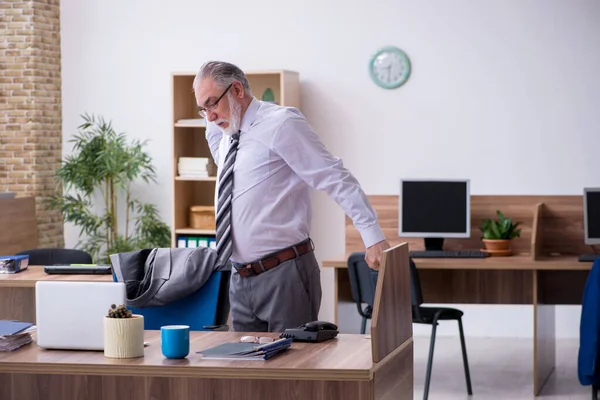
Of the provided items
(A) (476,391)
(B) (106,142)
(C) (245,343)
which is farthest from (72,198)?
(C) (245,343)

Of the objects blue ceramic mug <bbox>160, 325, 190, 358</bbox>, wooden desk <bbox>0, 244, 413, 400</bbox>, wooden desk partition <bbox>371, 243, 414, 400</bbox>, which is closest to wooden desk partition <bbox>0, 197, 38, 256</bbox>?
wooden desk <bbox>0, 244, 413, 400</bbox>

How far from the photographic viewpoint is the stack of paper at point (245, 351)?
2736 millimetres

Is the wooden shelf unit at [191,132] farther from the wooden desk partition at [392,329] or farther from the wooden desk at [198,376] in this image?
the wooden desk at [198,376]

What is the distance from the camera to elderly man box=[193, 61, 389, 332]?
3.35m

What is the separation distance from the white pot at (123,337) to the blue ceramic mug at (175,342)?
3.1 inches

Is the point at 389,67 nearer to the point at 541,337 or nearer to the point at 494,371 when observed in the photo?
the point at 494,371

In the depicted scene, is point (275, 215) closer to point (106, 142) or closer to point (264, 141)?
point (264, 141)

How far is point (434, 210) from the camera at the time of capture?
19.6 feet

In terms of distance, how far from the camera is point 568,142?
7133 mm

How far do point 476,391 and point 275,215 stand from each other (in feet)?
8.60

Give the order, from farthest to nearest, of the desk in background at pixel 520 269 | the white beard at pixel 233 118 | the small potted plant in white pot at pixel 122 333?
the desk in background at pixel 520 269 < the white beard at pixel 233 118 < the small potted plant in white pot at pixel 122 333

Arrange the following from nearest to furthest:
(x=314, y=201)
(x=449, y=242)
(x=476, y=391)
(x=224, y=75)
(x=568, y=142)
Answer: (x=224, y=75)
(x=476, y=391)
(x=449, y=242)
(x=568, y=142)
(x=314, y=201)

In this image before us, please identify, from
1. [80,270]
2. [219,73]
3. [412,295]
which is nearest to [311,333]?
[219,73]

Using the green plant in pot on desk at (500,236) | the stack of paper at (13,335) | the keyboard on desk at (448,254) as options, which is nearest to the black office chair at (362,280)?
the keyboard on desk at (448,254)
